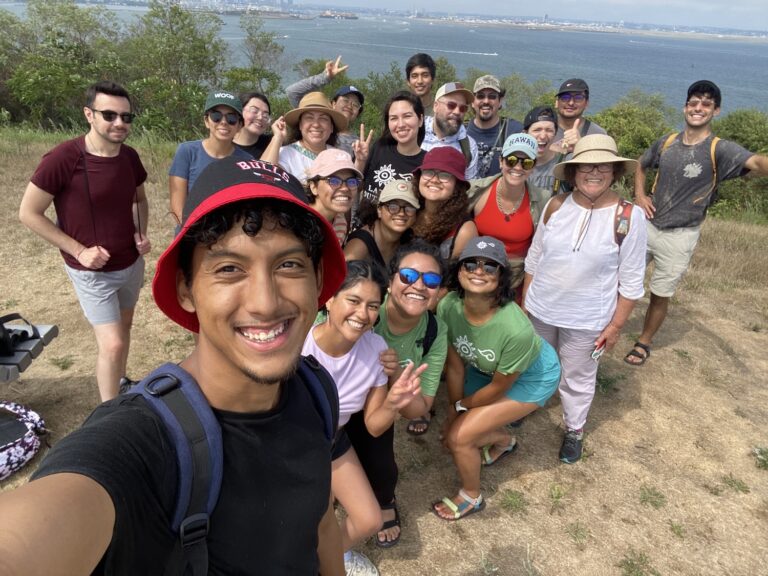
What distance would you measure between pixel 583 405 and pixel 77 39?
1883 inches

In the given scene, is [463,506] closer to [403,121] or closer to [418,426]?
[418,426]

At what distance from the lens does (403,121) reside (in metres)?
3.88

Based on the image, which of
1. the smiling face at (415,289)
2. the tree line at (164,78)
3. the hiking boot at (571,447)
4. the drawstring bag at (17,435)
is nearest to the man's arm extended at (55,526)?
the smiling face at (415,289)

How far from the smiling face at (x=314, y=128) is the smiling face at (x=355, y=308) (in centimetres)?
193

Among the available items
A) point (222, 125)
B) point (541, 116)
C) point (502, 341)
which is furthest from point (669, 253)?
point (222, 125)

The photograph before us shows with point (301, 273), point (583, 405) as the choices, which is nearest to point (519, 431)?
point (583, 405)

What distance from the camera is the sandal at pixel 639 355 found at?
196 inches

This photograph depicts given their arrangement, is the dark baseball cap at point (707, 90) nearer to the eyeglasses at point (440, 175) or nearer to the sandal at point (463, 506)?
the eyeglasses at point (440, 175)

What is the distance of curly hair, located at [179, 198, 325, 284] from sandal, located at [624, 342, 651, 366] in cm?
471

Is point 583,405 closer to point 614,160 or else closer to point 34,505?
point 614,160

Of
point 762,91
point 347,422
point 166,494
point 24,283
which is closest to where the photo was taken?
point 166,494

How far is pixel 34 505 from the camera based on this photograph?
0.84 metres

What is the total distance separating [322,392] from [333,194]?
1.98m

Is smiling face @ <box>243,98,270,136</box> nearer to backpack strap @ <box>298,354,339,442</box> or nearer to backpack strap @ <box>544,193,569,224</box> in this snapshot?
backpack strap @ <box>544,193,569,224</box>
